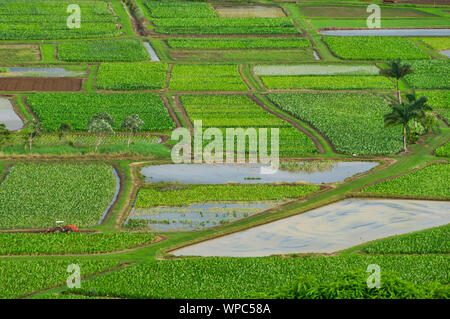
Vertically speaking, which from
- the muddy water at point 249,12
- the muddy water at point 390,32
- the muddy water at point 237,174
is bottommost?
the muddy water at point 237,174

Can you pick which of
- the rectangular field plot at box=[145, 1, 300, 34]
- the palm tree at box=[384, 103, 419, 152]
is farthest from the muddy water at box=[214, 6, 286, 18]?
the palm tree at box=[384, 103, 419, 152]

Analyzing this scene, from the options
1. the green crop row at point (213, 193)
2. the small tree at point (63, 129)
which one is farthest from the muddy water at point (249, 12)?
the green crop row at point (213, 193)

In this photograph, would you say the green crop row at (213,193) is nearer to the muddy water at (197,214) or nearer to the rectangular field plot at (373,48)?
the muddy water at (197,214)

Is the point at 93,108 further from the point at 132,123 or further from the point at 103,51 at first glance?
the point at 103,51

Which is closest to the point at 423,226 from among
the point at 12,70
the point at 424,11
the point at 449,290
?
the point at 449,290

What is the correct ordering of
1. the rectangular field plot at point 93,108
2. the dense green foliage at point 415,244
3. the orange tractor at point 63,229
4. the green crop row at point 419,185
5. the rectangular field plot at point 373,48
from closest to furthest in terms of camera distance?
the dense green foliage at point 415,244 < the orange tractor at point 63,229 < the green crop row at point 419,185 < the rectangular field plot at point 93,108 < the rectangular field plot at point 373,48

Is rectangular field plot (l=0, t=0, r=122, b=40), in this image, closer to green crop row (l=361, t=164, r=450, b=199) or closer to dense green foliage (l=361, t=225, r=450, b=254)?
green crop row (l=361, t=164, r=450, b=199)
